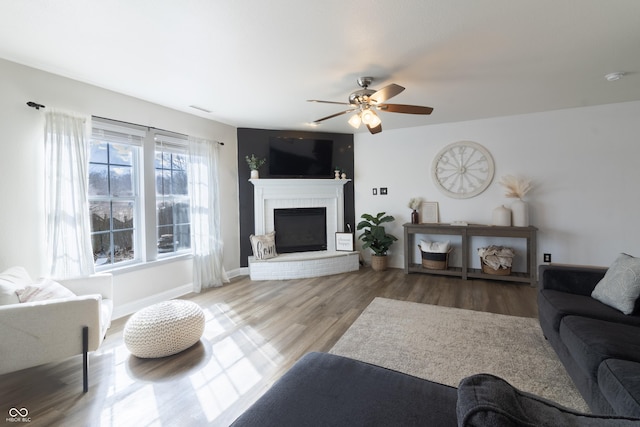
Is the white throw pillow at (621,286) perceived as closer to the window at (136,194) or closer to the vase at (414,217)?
the vase at (414,217)

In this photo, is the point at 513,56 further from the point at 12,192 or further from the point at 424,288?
the point at 12,192

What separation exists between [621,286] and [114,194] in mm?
4708

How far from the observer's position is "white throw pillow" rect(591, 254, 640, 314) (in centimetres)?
183

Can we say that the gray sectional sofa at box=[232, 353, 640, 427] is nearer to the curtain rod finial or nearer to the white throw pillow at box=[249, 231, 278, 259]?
the curtain rod finial

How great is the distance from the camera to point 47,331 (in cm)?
179

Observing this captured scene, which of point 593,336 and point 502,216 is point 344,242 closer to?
point 502,216

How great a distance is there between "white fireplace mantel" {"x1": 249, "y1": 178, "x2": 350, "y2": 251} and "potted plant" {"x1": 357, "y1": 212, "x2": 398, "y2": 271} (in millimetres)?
528

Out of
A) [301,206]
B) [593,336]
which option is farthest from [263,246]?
[593,336]

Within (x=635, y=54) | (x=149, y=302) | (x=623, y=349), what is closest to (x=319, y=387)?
(x=623, y=349)

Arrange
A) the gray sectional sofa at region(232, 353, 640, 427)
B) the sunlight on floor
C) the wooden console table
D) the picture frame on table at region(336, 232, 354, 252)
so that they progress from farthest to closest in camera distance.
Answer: the picture frame on table at region(336, 232, 354, 252)
the wooden console table
the sunlight on floor
the gray sectional sofa at region(232, 353, 640, 427)

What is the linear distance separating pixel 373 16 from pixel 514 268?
4173mm

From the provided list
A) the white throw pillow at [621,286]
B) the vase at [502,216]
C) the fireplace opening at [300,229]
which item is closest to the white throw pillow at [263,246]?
the fireplace opening at [300,229]

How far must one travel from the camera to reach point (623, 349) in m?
1.41

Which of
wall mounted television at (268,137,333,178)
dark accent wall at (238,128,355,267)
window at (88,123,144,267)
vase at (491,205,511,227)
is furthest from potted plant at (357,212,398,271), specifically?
window at (88,123,144,267)
